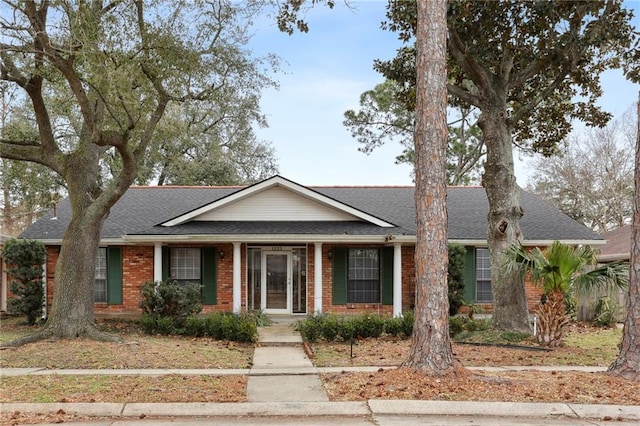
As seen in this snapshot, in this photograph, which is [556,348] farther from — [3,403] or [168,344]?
[3,403]

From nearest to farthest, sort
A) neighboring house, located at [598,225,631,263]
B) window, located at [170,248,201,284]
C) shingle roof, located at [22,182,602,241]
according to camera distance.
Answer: shingle roof, located at [22,182,602,241] → window, located at [170,248,201,284] → neighboring house, located at [598,225,631,263]

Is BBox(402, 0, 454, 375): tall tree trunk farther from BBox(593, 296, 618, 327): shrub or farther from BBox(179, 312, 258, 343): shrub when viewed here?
BBox(593, 296, 618, 327): shrub

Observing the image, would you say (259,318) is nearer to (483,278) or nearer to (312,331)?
(312,331)

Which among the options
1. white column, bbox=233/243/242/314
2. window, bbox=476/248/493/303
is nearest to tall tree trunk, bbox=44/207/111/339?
white column, bbox=233/243/242/314

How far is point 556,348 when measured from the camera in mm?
12156

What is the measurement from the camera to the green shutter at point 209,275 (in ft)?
57.4

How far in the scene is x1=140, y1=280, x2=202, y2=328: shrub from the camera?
14.4 meters

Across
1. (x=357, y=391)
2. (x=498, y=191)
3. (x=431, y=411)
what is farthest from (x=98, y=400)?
(x=498, y=191)

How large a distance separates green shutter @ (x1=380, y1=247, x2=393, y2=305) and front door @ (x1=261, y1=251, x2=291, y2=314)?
2.90 metres

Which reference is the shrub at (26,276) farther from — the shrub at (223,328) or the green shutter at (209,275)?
the shrub at (223,328)

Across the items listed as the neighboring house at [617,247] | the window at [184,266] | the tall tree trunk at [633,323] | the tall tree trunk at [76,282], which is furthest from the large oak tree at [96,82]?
the neighboring house at [617,247]

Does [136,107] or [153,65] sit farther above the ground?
[153,65]

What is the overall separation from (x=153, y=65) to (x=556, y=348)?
10300 mm

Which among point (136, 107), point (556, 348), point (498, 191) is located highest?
point (136, 107)
